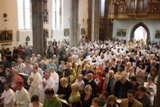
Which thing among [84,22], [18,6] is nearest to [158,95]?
[18,6]

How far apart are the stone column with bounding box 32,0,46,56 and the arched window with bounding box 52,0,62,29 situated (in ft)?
32.4

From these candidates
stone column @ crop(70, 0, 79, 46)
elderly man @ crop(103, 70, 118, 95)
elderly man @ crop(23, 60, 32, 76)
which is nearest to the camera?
elderly man @ crop(103, 70, 118, 95)

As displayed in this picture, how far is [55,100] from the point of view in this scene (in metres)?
5.57

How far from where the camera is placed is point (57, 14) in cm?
2583

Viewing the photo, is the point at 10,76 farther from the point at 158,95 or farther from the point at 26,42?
the point at 26,42

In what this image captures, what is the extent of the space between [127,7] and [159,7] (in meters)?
3.82

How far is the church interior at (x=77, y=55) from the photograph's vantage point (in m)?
6.59

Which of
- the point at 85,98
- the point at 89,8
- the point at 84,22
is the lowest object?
the point at 85,98

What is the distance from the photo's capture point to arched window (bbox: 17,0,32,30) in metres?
20.8

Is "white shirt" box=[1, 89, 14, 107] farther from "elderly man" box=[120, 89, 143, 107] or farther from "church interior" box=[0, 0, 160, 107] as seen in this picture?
"elderly man" box=[120, 89, 143, 107]

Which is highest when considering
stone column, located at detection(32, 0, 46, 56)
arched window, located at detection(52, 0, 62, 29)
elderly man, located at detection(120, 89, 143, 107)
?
arched window, located at detection(52, 0, 62, 29)

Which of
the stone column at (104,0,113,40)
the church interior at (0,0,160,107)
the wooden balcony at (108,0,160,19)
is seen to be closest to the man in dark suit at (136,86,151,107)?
the church interior at (0,0,160,107)

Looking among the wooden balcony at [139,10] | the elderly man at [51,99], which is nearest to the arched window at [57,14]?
the wooden balcony at [139,10]

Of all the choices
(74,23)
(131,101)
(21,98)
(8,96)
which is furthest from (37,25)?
(131,101)
